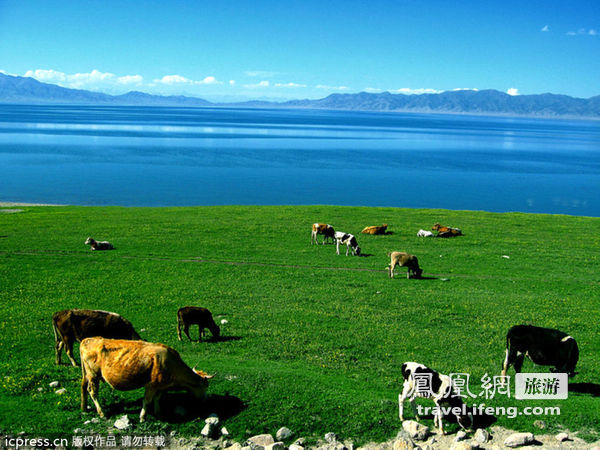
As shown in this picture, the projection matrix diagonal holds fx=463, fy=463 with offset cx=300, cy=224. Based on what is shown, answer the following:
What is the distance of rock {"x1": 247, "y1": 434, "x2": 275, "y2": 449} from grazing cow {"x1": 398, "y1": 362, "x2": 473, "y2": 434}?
3.57 meters

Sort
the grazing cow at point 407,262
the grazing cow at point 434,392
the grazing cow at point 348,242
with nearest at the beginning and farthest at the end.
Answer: the grazing cow at point 434,392, the grazing cow at point 407,262, the grazing cow at point 348,242

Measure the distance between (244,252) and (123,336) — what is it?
66.3ft

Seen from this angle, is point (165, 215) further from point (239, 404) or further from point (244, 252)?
point (239, 404)

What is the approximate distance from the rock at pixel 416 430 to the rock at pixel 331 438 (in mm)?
1859

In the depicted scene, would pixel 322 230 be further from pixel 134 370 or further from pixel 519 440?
pixel 134 370

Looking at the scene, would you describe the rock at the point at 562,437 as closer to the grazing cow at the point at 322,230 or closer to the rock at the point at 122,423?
the rock at the point at 122,423

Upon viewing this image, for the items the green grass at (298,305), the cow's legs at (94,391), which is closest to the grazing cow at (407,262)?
the green grass at (298,305)

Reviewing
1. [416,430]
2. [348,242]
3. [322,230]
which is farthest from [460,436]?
[322,230]

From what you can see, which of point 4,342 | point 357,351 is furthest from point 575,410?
point 4,342

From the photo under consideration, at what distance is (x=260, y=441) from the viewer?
11.4m

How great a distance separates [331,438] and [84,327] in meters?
8.55

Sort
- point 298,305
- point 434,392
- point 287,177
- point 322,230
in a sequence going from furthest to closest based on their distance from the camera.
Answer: point 287,177 → point 322,230 → point 298,305 → point 434,392

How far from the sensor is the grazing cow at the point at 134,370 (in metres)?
11.4

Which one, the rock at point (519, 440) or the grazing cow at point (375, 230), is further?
the grazing cow at point (375, 230)
